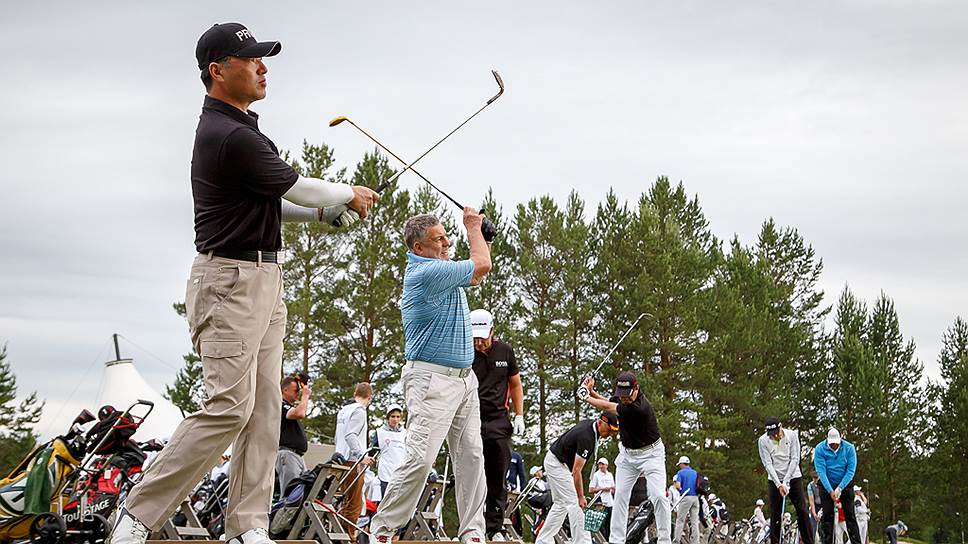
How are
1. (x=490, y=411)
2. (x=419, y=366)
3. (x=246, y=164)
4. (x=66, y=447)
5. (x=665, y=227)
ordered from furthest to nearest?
1. (x=665, y=227)
2. (x=490, y=411)
3. (x=419, y=366)
4. (x=66, y=447)
5. (x=246, y=164)

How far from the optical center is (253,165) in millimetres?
4602

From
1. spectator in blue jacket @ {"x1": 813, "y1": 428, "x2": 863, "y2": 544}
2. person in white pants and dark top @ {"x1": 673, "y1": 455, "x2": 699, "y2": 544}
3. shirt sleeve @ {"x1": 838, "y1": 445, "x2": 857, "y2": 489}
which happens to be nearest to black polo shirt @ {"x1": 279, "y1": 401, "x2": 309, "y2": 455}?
spectator in blue jacket @ {"x1": 813, "y1": 428, "x2": 863, "y2": 544}

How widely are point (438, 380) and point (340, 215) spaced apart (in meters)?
1.91

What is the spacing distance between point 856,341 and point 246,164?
49385mm

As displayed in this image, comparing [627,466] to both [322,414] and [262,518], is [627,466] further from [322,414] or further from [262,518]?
[322,414]

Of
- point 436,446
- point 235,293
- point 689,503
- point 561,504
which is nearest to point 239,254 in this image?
point 235,293

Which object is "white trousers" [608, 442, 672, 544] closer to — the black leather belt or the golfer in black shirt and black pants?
the golfer in black shirt and black pants

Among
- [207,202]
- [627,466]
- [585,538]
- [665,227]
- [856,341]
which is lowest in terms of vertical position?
[585,538]

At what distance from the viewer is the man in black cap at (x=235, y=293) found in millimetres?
4473

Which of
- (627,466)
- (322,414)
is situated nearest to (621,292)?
(322,414)

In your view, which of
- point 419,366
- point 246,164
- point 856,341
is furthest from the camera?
point 856,341

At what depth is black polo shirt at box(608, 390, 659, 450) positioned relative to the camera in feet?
41.0

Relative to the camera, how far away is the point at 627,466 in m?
12.7

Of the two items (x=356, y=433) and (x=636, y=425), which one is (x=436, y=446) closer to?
(x=636, y=425)
